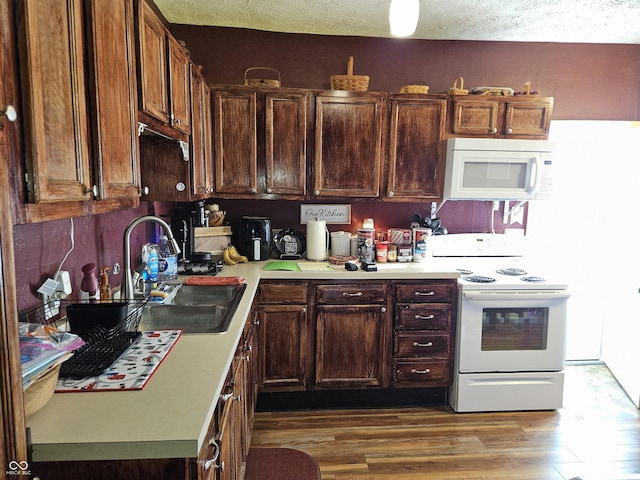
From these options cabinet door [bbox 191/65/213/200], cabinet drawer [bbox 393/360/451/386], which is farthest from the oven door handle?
cabinet door [bbox 191/65/213/200]

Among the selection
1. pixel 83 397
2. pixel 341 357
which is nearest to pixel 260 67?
pixel 341 357

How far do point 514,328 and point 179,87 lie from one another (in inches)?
97.8

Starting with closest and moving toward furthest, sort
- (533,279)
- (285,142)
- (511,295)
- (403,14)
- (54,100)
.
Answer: (54,100)
(403,14)
(511,295)
(533,279)
(285,142)

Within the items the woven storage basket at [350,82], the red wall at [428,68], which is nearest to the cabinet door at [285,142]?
the woven storage basket at [350,82]

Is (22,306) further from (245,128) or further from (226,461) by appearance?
(245,128)

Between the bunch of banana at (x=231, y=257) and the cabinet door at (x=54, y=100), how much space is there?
1.78 m

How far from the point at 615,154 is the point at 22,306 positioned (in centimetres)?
397

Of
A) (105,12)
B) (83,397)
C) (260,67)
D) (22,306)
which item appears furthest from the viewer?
(260,67)

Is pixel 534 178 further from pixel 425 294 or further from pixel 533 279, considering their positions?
pixel 425 294

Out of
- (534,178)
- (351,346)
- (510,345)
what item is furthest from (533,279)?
(351,346)

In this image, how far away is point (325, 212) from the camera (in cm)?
321

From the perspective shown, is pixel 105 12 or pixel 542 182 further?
pixel 542 182

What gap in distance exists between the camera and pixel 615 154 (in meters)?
3.26

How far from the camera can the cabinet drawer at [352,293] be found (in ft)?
8.70
